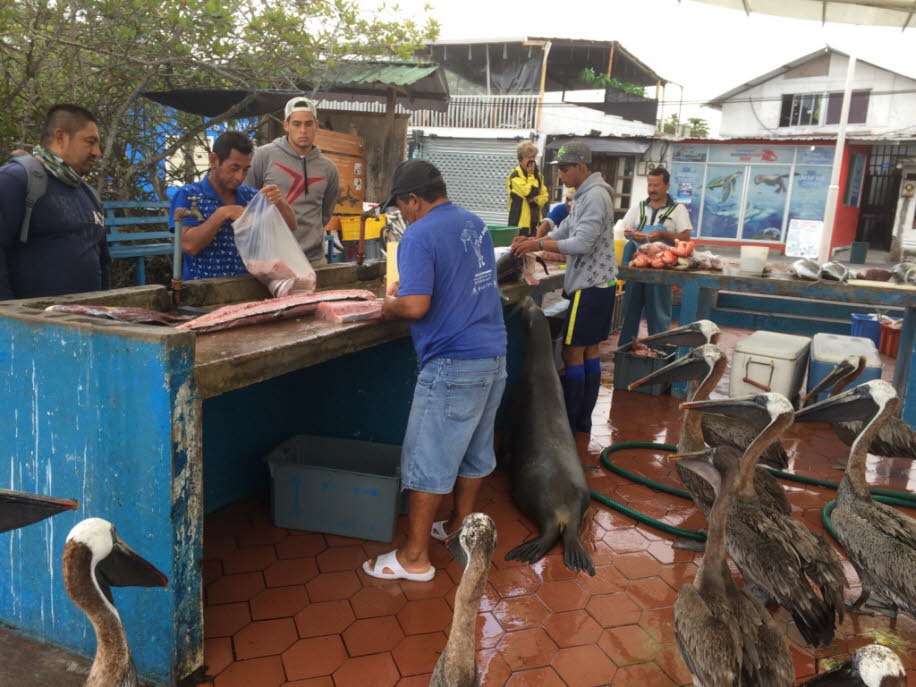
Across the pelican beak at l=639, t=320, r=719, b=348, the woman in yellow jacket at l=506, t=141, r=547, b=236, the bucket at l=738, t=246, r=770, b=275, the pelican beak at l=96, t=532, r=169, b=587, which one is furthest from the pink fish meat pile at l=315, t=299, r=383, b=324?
the woman in yellow jacket at l=506, t=141, r=547, b=236

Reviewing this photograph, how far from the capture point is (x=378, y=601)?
3.40 meters

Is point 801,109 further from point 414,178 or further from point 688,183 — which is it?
point 414,178

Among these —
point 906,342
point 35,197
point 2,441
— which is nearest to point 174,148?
point 35,197

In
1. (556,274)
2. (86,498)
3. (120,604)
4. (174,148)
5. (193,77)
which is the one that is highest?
(193,77)

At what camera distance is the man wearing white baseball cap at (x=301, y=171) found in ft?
16.1

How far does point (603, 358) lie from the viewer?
8.54 meters

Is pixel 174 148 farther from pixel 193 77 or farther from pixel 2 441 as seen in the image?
pixel 2 441

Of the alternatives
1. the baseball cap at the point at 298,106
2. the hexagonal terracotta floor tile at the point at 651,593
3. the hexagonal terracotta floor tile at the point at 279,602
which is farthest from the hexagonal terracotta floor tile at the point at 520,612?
the baseball cap at the point at 298,106

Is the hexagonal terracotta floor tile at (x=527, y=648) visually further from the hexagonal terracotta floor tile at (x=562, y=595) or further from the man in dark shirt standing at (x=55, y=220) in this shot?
the man in dark shirt standing at (x=55, y=220)

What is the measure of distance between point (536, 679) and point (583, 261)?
10.8 ft

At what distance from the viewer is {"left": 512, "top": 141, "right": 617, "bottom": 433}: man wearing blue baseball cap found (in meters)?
5.21

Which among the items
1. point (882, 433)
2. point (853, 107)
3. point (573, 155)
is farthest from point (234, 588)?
point (853, 107)

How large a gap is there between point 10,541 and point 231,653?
3.33 ft

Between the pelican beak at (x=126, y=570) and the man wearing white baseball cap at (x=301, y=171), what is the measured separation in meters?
3.12
